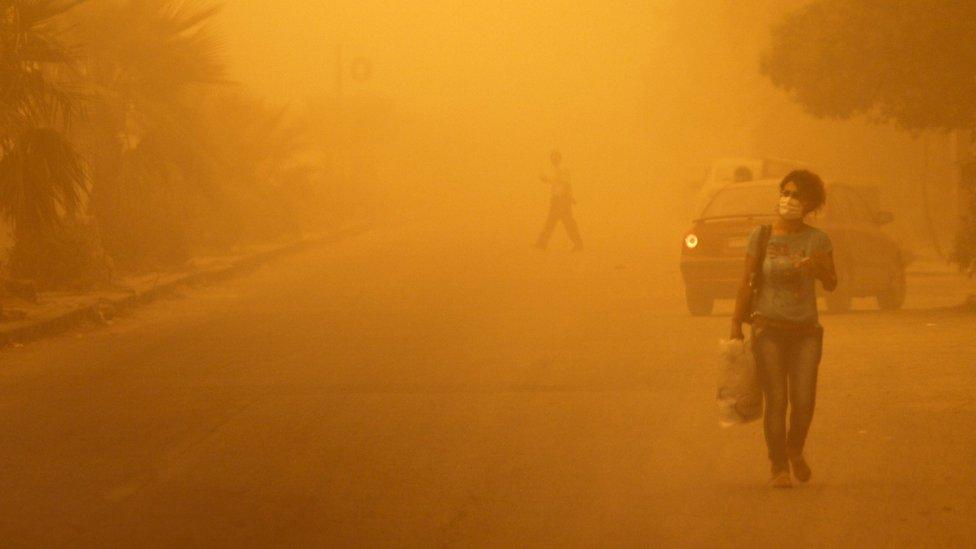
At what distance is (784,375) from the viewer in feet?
25.5

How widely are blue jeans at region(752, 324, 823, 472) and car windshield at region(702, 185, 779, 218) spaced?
358 inches

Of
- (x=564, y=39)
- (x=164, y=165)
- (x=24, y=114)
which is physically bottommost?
(x=564, y=39)

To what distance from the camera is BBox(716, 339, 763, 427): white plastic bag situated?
780 cm

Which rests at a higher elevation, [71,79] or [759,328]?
[71,79]

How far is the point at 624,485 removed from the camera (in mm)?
7883

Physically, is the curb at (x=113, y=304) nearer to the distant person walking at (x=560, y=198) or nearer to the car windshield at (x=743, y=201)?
the distant person walking at (x=560, y=198)

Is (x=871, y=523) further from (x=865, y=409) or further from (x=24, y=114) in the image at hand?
(x=24, y=114)

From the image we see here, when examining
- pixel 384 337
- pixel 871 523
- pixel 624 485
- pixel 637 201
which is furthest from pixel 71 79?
pixel 637 201

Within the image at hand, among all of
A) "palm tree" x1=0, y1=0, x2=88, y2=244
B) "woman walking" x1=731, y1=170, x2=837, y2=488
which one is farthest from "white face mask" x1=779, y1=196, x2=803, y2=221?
"palm tree" x1=0, y1=0, x2=88, y2=244

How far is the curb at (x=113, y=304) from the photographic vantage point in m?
14.7

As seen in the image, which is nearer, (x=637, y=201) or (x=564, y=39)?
(x=637, y=201)

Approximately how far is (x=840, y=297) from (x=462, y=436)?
8496 millimetres

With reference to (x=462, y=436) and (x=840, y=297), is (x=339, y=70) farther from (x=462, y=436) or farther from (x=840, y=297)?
(x=462, y=436)

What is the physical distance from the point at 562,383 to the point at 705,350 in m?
2.50
